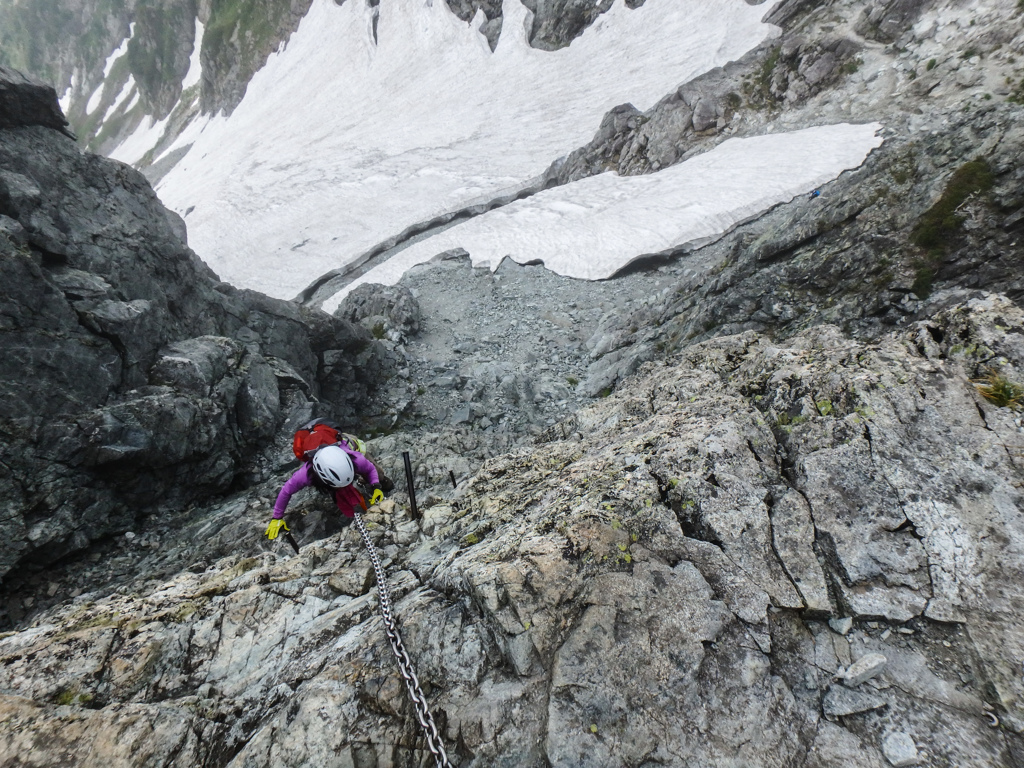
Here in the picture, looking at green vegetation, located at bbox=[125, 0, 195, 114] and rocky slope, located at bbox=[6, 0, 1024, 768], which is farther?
green vegetation, located at bbox=[125, 0, 195, 114]

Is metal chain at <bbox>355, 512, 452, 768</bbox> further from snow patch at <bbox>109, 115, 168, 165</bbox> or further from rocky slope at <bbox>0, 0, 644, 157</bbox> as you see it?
snow patch at <bbox>109, 115, 168, 165</bbox>

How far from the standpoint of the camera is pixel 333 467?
6.95m

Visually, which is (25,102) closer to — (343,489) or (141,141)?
(343,489)

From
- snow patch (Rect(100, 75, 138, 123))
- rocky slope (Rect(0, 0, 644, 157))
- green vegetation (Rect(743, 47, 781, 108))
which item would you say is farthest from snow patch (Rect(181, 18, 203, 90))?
green vegetation (Rect(743, 47, 781, 108))

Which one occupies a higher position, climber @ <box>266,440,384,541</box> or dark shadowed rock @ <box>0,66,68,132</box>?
dark shadowed rock @ <box>0,66,68,132</box>

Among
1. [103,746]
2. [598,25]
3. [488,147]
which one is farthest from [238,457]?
[598,25]

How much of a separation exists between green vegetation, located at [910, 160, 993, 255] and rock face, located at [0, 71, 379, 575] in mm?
16030

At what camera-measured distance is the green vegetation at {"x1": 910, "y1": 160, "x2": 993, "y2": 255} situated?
870 centimetres

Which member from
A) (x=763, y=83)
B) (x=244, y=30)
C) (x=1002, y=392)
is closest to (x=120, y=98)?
(x=244, y=30)

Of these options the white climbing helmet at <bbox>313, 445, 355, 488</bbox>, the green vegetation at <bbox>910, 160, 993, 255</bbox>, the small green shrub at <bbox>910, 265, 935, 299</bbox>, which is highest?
the white climbing helmet at <bbox>313, 445, 355, 488</bbox>

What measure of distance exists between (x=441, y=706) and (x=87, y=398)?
10571 millimetres

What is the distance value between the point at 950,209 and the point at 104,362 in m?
18.5

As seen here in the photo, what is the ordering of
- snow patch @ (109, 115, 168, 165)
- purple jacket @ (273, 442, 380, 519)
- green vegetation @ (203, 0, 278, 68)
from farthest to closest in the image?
snow patch @ (109, 115, 168, 165)
green vegetation @ (203, 0, 278, 68)
purple jacket @ (273, 442, 380, 519)

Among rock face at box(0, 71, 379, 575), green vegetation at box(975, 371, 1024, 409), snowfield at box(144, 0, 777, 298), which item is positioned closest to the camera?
green vegetation at box(975, 371, 1024, 409)
